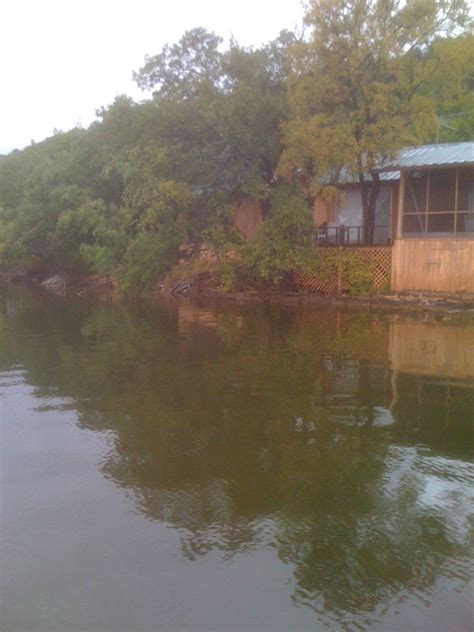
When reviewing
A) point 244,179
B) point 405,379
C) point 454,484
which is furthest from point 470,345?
point 244,179

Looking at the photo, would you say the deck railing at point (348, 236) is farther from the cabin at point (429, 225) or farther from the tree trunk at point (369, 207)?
the cabin at point (429, 225)

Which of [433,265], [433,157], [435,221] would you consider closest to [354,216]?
[435,221]

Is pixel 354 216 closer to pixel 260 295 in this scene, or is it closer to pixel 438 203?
pixel 438 203

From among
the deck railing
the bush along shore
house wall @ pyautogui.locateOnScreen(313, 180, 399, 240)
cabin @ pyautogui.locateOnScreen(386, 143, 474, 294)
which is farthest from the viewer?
the deck railing

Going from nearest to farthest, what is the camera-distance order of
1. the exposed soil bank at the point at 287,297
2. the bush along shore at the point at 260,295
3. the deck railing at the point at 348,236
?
the exposed soil bank at the point at 287,297 → the bush along shore at the point at 260,295 → the deck railing at the point at 348,236

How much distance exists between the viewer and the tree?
23062 millimetres

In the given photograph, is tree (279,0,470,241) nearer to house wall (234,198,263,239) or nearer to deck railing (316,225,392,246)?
deck railing (316,225,392,246)

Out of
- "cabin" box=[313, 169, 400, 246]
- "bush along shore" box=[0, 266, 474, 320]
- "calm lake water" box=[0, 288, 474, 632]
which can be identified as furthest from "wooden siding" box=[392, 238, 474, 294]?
"calm lake water" box=[0, 288, 474, 632]

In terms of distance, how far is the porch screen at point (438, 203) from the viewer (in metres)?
24.7

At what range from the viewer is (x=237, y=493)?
21.5ft

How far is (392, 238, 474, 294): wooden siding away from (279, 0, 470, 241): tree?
3.36m

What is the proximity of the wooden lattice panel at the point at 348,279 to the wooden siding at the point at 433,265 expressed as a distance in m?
0.91

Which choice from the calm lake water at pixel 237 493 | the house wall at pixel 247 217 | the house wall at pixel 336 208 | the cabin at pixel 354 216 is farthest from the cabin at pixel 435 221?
the calm lake water at pixel 237 493

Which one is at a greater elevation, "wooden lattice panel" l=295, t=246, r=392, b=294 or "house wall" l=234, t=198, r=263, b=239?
"house wall" l=234, t=198, r=263, b=239
